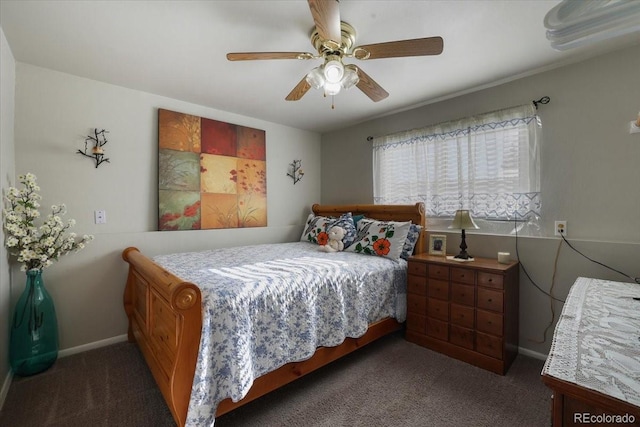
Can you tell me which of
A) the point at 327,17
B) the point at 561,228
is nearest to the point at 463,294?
the point at 561,228

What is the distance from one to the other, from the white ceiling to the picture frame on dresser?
4.55 ft

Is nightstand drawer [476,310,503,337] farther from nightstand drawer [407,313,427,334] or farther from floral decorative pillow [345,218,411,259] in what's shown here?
floral decorative pillow [345,218,411,259]

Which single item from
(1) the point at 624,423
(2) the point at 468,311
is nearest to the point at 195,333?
(1) the point at 624,423

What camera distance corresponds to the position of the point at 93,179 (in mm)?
2477

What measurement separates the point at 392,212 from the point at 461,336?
1.34m

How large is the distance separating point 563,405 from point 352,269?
1.59 m

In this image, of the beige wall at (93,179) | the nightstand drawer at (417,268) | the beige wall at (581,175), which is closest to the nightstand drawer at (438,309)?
the nightstand drawer at (417,268)

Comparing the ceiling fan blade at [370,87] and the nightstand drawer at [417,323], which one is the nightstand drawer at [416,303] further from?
the ceiling fan blade at [370,87]

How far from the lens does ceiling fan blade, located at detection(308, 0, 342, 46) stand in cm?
126

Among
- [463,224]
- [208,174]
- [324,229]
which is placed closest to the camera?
[463,224]

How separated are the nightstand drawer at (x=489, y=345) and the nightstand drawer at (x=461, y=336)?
0.05 m

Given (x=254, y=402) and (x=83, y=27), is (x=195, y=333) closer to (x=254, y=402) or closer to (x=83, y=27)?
(x=254, y=402)

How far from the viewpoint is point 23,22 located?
171 cm

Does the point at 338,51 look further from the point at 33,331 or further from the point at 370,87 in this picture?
the point at 33,331
